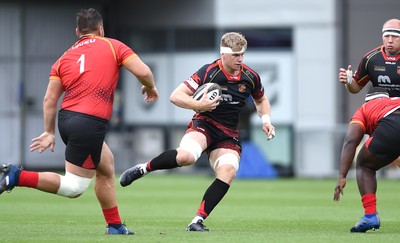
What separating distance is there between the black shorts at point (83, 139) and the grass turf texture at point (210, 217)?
0.76 m

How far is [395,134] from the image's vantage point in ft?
35.4

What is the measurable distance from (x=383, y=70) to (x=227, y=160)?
1921 mm

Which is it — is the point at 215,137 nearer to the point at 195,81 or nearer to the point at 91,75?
the point at 195,81

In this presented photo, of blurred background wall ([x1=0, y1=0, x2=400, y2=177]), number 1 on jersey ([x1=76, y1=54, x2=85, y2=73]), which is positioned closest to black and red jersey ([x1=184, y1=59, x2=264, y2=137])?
number 1 on jersey ([x1=76, y1=54, x2=85, y2=73])

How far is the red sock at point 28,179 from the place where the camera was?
32.1ft

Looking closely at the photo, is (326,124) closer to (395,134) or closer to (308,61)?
(308,61)

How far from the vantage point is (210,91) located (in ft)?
35.7

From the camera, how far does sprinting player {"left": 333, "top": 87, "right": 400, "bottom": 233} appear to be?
1081 cm

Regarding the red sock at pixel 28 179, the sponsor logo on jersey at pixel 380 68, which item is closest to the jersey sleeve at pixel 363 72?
the sponsor logo on jersey at pixel 380 68

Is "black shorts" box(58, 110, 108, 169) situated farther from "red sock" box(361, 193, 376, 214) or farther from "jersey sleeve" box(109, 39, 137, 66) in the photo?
"red sock" box(361, 193, 376, 214)

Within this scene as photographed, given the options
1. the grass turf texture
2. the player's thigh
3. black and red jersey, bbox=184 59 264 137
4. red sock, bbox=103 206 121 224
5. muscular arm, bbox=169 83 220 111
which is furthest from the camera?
black and red jersey, bbox=184 59 264 137

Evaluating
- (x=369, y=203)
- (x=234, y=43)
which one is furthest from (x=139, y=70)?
(x=369, y=203)

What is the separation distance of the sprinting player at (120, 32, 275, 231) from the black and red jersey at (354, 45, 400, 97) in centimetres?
122

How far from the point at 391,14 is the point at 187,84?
1818cm
